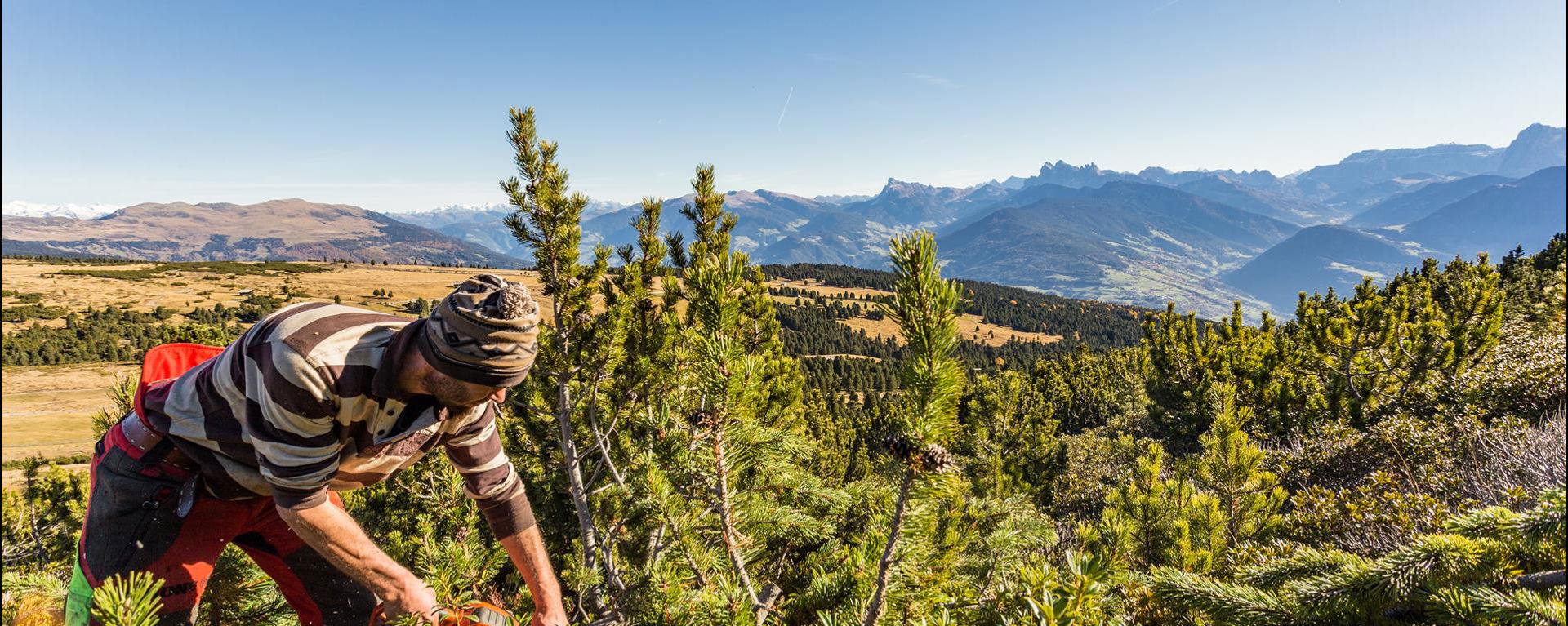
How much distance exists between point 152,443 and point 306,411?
1.20 meters

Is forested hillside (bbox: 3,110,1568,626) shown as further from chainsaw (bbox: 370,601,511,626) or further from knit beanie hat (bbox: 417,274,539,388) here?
knit beanie hat (bbox: 417,274,539,388)

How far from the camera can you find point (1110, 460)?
25.5 metres

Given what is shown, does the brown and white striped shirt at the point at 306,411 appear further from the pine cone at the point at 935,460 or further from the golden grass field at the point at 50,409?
the golden grass field at the point at 50,409

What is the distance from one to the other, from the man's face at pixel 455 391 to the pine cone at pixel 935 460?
5.12 ft

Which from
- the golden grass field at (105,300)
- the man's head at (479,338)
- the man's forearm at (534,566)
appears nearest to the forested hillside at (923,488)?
the man's forearm at (534,566)

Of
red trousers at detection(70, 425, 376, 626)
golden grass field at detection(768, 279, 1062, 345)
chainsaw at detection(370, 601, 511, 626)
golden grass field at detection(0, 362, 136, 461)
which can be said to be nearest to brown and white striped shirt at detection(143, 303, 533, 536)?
red trousers at detection(70, 425, 376, 626)

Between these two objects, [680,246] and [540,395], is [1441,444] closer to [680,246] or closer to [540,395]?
[680,246]

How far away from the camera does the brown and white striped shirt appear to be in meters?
2.18

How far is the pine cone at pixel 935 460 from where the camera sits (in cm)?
184

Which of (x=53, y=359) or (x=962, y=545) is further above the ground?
(x=962, y=545)

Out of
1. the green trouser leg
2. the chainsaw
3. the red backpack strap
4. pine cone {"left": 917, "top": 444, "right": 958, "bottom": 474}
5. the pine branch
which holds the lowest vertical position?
the pine branch

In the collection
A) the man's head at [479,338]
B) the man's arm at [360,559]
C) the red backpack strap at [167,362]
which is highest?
the man's head at [479,338]

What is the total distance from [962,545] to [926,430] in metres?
1.62

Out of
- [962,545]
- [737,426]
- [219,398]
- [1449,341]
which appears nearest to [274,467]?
[219,398]
